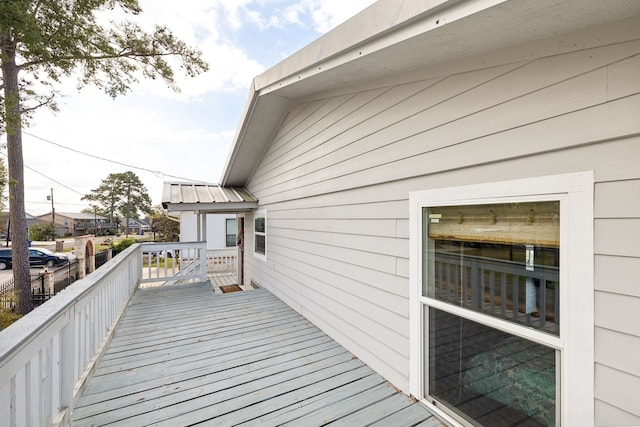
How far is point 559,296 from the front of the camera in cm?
143

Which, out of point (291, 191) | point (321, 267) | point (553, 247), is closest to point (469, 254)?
point (553, 247)

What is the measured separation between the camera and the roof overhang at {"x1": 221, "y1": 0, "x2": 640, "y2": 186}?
4.15 ft

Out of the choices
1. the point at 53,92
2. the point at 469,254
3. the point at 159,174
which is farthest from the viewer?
the point at 159,174

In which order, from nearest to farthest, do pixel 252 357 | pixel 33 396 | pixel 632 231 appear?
pixel 632 231 → pixel 33 396 → pixel 252 357

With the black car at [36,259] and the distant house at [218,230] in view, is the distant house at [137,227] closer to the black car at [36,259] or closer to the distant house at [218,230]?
the black car at [36,259]

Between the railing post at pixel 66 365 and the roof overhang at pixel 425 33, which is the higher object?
the roof overhang at pixel 425 33

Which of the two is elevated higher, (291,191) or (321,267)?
(291,191)

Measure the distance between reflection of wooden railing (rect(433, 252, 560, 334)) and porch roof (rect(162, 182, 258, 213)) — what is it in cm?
517

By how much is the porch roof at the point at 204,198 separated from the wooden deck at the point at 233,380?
7.92ft

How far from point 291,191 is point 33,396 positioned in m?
3.80

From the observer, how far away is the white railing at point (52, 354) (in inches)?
47.3

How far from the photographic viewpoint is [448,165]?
204cm

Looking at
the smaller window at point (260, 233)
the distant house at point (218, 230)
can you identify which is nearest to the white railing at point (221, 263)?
the distant house at point (218, 230)

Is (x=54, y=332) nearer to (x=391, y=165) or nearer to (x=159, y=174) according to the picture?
(x=391, y=165)
